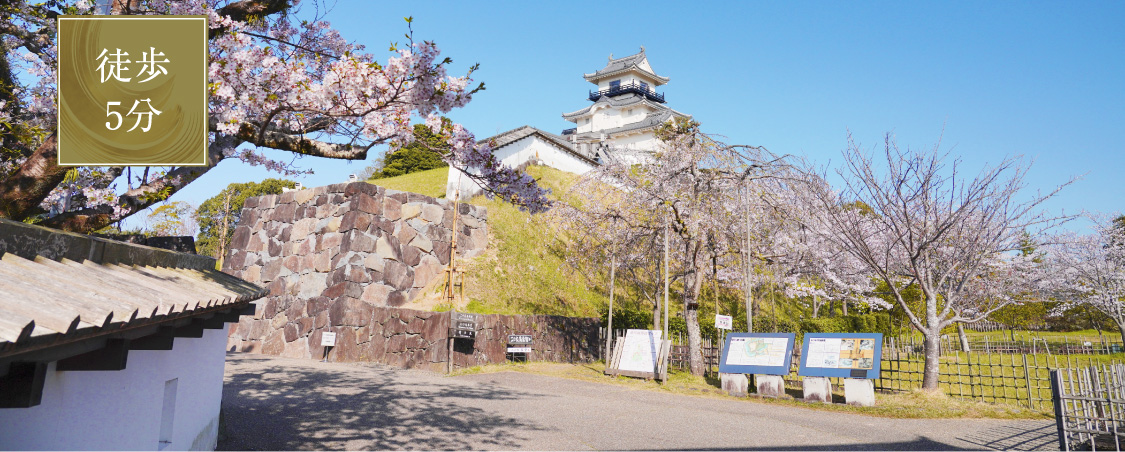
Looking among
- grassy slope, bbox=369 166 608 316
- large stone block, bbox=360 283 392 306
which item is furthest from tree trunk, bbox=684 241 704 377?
large stone block, bbox=360 283 392 306

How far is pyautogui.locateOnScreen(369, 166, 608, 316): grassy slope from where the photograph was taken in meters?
20.7

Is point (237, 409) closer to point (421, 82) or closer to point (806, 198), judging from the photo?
point (421, 82)

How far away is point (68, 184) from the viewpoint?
657 cm

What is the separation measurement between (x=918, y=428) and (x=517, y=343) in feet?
35.5

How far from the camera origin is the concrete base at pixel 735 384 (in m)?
13.4

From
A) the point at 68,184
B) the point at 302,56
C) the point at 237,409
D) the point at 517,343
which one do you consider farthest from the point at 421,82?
the point at 517,343

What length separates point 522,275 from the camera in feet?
74.4

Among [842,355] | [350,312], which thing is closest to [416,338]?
[350,312]

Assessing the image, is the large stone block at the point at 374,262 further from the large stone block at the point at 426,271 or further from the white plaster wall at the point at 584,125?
the white plaster wall at the point at 584,125

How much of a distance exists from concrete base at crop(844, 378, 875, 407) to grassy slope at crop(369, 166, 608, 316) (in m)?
11.1

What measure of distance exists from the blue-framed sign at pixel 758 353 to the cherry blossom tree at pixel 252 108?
339 inches

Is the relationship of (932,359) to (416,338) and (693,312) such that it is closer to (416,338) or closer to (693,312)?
(693,312)

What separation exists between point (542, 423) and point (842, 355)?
6.66 meters

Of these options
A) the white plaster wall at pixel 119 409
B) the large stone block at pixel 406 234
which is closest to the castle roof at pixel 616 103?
the large stone block at pixel 406 234
